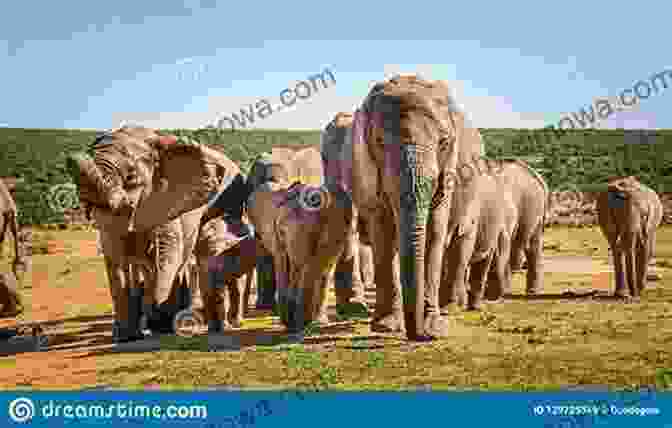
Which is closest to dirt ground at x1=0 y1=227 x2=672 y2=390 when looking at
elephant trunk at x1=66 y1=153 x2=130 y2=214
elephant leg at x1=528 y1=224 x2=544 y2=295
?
elephant trunk at x1=66 y1=153 x2=130 y2=214

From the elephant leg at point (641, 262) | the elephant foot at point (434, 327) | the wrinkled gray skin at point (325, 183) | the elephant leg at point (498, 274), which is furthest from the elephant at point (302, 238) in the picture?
the elephant leg at point (641, 262)

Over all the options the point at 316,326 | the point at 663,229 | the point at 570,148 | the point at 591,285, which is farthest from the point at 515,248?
the point at 570,148

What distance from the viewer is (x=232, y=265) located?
8.77 meters

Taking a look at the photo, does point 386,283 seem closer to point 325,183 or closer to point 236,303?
point 236,303

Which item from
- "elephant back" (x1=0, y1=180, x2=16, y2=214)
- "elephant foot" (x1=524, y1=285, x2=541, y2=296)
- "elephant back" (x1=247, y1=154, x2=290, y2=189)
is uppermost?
"elephant back" (x1=247, y1=154, x2=290, y2=189)

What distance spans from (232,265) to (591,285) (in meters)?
6.95

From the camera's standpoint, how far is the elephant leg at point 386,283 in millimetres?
7938

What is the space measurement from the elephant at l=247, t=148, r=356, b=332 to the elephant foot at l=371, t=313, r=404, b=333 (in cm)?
62

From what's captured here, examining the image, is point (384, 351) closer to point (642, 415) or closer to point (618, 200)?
point (642, 415)

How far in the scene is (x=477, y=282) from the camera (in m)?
10.2

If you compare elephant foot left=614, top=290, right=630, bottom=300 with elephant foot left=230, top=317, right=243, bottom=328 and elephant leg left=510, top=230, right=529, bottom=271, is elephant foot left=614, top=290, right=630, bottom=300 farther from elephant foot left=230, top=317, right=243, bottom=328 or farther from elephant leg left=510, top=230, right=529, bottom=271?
elephant foot left=230, top=317, right=243, bottom=328

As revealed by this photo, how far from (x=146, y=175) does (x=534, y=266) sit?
6.86 metres

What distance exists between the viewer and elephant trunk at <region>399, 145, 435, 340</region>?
22.6ft

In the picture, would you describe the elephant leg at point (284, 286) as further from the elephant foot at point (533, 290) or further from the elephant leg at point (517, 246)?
the elephant leg at point (517, 246)
